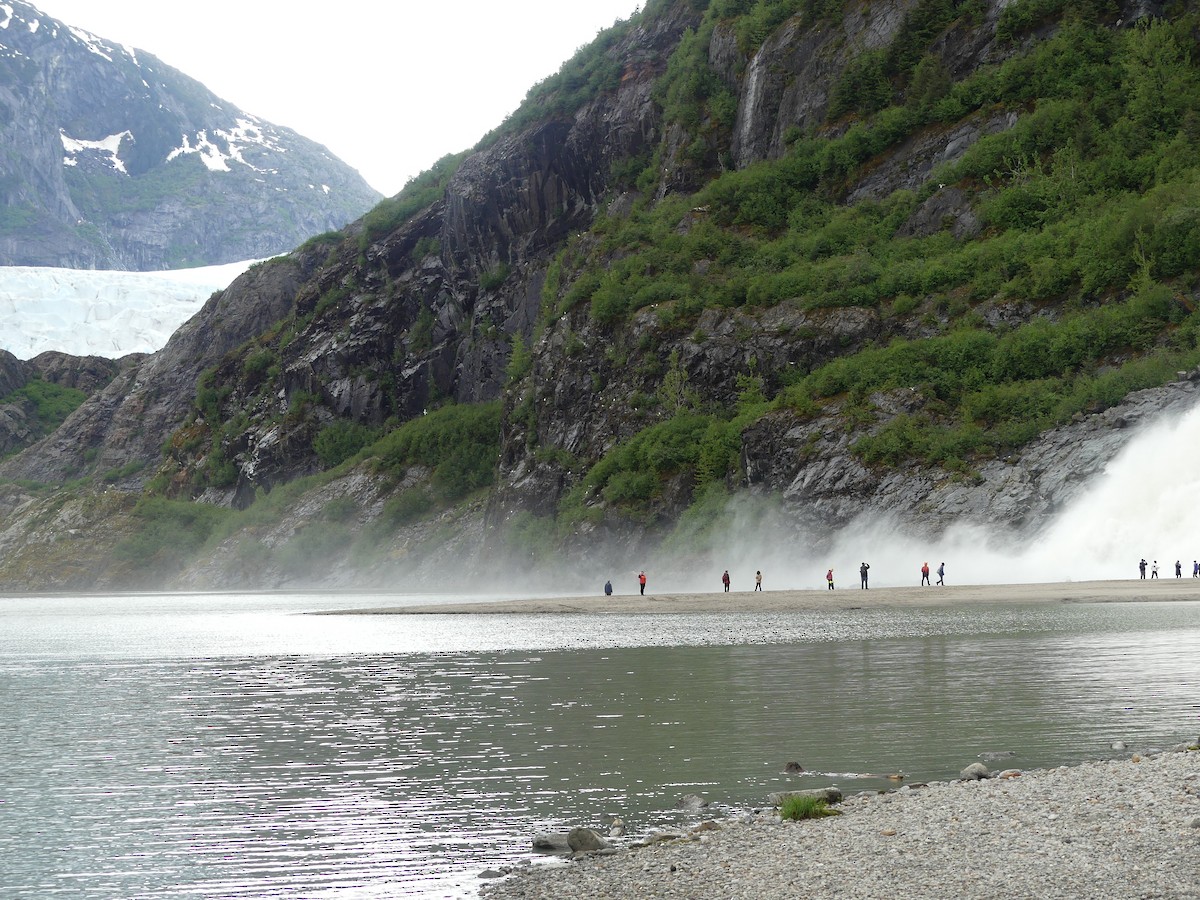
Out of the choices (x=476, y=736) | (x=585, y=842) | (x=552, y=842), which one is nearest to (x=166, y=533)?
(x=476, y=736)

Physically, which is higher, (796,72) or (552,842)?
(796,72)

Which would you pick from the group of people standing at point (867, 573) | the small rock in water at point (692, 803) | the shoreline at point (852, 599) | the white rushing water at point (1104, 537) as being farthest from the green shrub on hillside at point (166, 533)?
the small rock in water at point (692, 803)

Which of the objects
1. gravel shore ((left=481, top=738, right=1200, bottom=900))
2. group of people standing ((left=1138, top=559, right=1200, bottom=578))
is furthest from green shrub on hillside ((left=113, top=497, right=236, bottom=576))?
gravel shore ((left=481, top=738, right=1200, bottom=900))

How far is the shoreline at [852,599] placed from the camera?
179 ft

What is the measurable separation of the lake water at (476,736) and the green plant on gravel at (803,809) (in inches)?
54.2

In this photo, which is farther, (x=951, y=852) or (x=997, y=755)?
(x=997, y=755)

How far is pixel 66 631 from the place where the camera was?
217ft

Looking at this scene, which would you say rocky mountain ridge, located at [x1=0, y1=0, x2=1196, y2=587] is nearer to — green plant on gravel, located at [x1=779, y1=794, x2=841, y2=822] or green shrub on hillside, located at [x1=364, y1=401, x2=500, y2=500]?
green shrub on hillside, located at [x1=364, y1=401, x2=500, y2=500]

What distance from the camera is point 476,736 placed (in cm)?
2434

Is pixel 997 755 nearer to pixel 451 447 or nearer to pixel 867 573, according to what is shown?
pixel 867 573

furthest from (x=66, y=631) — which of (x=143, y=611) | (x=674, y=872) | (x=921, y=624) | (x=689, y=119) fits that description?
(x=689, y=119)

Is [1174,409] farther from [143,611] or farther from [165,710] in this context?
[143,611]

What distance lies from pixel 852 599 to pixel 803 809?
4702cm

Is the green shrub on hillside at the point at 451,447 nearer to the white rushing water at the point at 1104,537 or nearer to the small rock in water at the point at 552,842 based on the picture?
the white rushing water at the point at 1104,537
